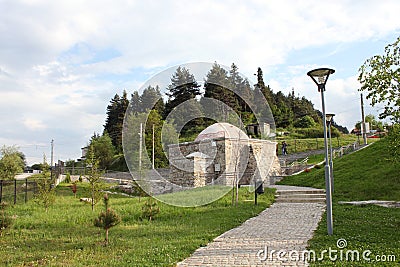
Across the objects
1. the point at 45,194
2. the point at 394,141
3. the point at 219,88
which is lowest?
the point at 45,194

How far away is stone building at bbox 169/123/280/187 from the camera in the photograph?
824 inches

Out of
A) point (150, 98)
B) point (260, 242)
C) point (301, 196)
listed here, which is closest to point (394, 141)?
point (260, 242)

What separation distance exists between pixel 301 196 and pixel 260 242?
9230 mm

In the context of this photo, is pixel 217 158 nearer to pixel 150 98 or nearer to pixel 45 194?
pixel 45 194

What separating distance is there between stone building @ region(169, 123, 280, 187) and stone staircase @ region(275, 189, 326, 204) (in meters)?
4.09

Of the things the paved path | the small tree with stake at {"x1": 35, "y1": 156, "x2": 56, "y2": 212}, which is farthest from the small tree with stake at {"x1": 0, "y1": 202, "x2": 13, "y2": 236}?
the small tree with stake at {"x1": 35, "y1": 156, "x2": 56, "y2": 212}

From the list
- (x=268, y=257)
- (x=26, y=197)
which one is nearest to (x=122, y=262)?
(x=268, y=257)

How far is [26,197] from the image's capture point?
16.8m

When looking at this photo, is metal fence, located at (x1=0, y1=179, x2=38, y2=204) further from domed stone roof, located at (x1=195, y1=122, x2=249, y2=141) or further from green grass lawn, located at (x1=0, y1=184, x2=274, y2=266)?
domed stone roof, located at (x1=195, y1=122, x2=249, y2=141)

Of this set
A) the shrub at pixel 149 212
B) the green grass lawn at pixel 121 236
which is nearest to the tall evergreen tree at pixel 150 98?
the shrub at pixel 149 212

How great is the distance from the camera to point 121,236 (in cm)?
814

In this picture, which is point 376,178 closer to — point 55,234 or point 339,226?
point 339,226

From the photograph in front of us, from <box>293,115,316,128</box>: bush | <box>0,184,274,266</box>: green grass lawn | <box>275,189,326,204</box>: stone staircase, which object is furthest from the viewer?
<box>293,115,316,128</box>: bush

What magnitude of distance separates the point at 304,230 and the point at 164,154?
814 centimetres
